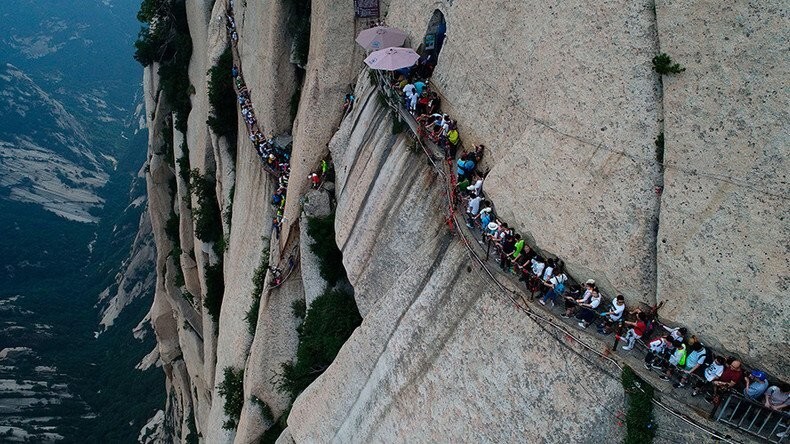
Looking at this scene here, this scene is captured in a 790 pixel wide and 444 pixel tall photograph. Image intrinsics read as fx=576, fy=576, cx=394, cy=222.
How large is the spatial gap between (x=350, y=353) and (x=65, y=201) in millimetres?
165712

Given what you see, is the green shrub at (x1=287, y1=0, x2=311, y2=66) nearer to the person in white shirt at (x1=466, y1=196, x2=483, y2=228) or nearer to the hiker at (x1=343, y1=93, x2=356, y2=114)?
the hiker at (x1=343, y1=93, x2=356, y2=114)

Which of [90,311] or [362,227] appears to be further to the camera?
[90,311]

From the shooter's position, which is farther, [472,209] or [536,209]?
[472,209]

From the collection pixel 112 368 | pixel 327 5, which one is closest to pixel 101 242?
pixel 112 368

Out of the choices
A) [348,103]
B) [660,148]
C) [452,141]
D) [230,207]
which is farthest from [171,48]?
[660,148]

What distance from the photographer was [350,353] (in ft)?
63.0

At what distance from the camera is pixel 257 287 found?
27656mm

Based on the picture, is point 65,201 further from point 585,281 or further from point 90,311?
point 585,281

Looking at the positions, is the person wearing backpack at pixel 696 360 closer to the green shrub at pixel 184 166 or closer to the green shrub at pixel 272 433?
the green shrub at pixel 272 433

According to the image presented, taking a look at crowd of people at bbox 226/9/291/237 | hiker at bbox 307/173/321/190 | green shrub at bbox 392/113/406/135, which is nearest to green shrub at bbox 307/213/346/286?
hiker at bbox 307/173/321/190

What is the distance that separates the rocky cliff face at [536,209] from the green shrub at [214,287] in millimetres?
12313

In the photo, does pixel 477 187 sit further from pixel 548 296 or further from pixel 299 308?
pixel 299 308

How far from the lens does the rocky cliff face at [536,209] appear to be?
10.7 m

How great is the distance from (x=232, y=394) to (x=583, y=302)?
69.6 ft
